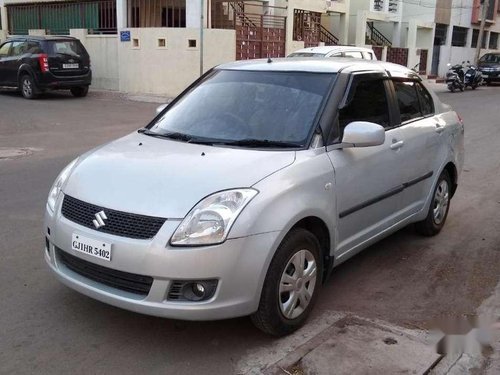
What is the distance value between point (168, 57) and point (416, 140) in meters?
15.5

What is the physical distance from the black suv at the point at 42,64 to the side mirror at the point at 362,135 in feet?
48.6

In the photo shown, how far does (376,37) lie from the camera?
1277 inches

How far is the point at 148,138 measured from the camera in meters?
4.30

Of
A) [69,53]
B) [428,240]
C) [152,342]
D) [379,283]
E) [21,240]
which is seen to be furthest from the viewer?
[69,53]

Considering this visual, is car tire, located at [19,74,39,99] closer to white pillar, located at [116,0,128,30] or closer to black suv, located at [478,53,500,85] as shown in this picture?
white pillar, located at [116,0,128,30]

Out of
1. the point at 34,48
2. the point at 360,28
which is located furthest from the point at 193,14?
the point at 360,28

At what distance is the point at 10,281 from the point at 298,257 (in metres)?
2.20

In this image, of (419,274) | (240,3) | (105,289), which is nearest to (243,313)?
(105,289)

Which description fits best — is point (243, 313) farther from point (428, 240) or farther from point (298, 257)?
point (428, 240)

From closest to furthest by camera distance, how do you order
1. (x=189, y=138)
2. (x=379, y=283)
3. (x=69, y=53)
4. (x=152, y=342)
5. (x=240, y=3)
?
(x=152, y=342), (x=189, y=138), (x=379, y=283), (x=69, y=53), (x=240, y=3)

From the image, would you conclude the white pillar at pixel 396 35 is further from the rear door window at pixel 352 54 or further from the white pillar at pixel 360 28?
the rear door window at pixel 352 54

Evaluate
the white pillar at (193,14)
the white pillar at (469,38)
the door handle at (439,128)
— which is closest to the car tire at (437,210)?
the door handle at (439,128)

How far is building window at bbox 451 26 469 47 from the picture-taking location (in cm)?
3647

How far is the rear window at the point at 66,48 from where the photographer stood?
56.5ft
